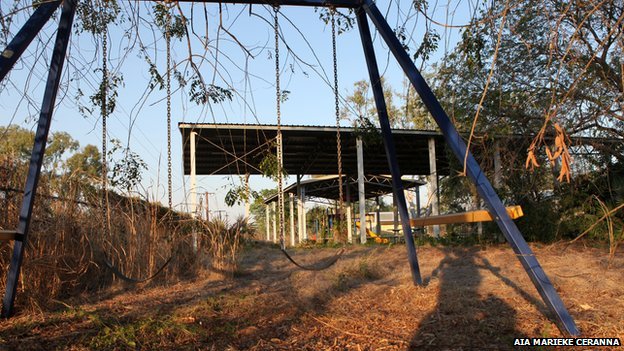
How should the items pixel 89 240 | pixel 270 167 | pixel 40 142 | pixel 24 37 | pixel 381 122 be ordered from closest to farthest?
pixel 24 37 < pixel 40 142 < pixel 270 167 < pixel 381 122 < pixel 89 240

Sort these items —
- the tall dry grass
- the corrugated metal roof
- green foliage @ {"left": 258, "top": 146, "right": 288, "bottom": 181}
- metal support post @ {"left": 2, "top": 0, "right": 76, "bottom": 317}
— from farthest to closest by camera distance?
the corrugated metal roof → the tall dry grass → green foliage @ {"left": 258, "top": 146, "right": 288, "bottom": 181} → metal support post @ {"left": 2, "top": 0, "right": 76, "bottom": 317}

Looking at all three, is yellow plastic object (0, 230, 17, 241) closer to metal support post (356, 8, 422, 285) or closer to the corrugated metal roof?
metal support post (356, 8, 422, 285)

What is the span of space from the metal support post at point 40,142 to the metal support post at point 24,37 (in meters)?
0.34

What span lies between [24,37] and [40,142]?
976mm

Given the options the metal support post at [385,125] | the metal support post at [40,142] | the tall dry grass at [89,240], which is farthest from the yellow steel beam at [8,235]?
the metal support post at [385,125]

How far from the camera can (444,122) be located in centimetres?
390

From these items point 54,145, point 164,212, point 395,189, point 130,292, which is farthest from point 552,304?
point 54,145

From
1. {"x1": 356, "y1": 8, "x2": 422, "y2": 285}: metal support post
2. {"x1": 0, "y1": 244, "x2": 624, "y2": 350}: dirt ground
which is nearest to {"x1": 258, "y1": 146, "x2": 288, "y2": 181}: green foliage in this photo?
{"x1": 356, "y1": 8, "x2": 422, "y2": 285}: metal support post

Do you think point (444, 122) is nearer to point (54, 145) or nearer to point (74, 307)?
point (74, 307)

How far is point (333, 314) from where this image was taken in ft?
14.0

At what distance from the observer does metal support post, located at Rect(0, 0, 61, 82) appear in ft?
11.1

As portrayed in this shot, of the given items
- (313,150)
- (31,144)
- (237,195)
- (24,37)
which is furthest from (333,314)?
(31,144)

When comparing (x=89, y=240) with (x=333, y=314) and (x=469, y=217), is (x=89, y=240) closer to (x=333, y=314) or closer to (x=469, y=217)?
(x=333, y=314)

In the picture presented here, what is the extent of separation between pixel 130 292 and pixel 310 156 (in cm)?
1108
